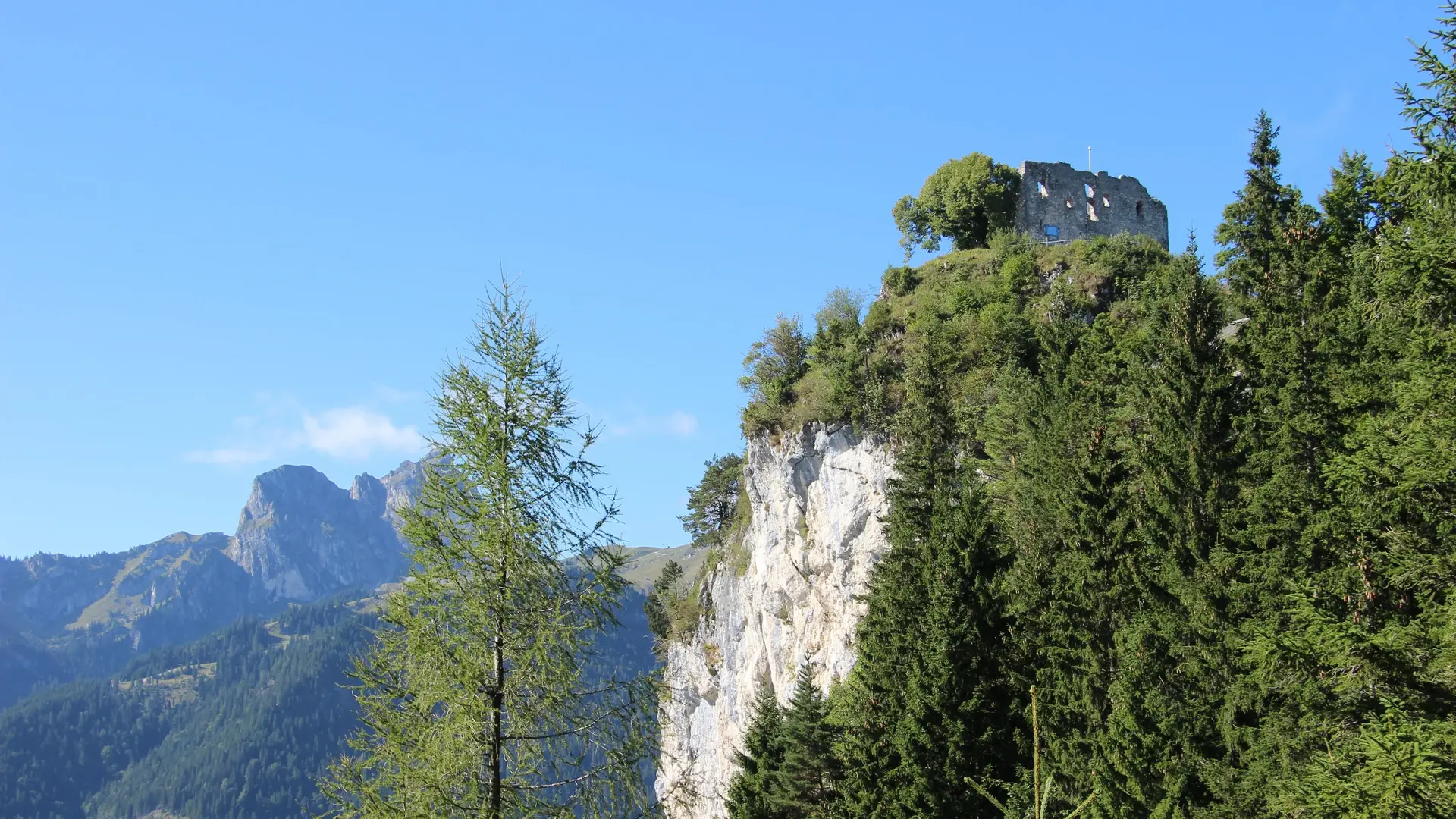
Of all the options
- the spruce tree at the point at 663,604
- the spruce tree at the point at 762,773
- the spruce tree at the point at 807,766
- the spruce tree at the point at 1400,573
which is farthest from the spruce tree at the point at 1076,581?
the spruce tree at the point at 663,604

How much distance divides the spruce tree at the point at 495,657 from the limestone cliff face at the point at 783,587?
85.8 ft

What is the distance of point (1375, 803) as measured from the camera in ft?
52.9

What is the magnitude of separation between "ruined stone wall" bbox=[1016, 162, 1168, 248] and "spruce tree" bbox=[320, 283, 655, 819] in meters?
43.5

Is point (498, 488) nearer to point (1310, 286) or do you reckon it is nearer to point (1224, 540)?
point (1224, 540)

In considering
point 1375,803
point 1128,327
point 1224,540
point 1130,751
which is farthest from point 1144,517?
point 1128,327

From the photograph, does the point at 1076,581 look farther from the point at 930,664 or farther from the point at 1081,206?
the point at 1081,206

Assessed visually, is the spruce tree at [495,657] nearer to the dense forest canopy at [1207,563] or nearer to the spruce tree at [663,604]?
the dense forest canopy at [1207,563]

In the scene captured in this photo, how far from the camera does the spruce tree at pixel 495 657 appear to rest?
500 inches

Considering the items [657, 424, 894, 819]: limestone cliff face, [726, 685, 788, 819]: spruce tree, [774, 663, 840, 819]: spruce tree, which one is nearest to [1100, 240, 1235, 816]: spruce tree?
[774, 663, 840, 819]: spruce tree

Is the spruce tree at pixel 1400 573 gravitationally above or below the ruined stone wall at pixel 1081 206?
below

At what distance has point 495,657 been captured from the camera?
13.1 metres

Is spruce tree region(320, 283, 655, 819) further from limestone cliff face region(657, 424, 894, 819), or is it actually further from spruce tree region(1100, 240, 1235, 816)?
limestone cliff face region(657, 424, 894, 819)

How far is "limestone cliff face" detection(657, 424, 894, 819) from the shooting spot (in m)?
45.9

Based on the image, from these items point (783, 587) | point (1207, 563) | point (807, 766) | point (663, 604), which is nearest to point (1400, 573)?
point (1207, 563)
